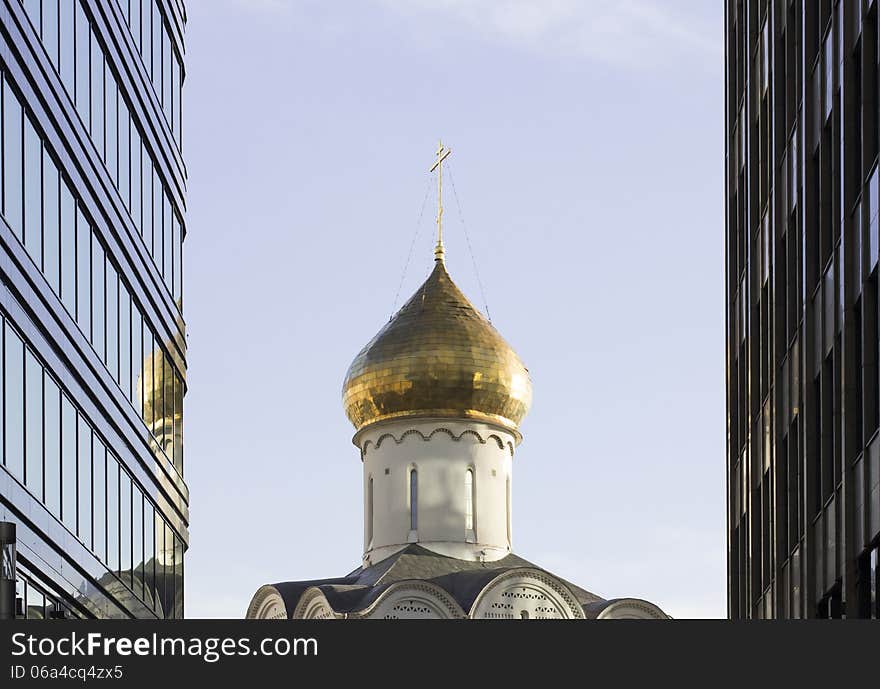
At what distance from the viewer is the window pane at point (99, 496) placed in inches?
1412

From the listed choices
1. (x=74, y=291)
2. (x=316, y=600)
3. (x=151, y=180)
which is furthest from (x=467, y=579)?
(x=74, y=291)

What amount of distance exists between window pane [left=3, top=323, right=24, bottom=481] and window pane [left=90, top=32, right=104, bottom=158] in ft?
21.2

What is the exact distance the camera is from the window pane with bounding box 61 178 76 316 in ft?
110

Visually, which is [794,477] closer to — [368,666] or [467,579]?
[368,666]

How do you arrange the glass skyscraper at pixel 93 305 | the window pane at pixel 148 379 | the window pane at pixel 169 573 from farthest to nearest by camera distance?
the window pane at pixel 169 573
the window pane at pixel 148 379
the glass skyscraper at pixel 93 305

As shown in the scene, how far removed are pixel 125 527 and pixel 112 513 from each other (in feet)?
4.63

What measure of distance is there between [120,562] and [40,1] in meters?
10.2

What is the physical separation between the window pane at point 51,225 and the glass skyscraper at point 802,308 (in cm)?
1031

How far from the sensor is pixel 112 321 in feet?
124

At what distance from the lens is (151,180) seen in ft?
139

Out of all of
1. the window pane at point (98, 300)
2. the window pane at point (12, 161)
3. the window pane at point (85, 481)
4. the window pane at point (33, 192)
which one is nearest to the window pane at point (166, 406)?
the window pane at point (98, 300)

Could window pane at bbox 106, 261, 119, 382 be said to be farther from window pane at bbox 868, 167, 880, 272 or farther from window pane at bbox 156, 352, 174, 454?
window pane at bbox 868, 167, 880, 272

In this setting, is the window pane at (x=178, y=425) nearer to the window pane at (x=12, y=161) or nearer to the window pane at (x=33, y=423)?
the window pane at (x=33, y=423)

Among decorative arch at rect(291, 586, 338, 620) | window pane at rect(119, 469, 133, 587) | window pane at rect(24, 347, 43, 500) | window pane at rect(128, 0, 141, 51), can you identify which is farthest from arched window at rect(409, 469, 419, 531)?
window pane at rect(24, 347, 43, 500)
